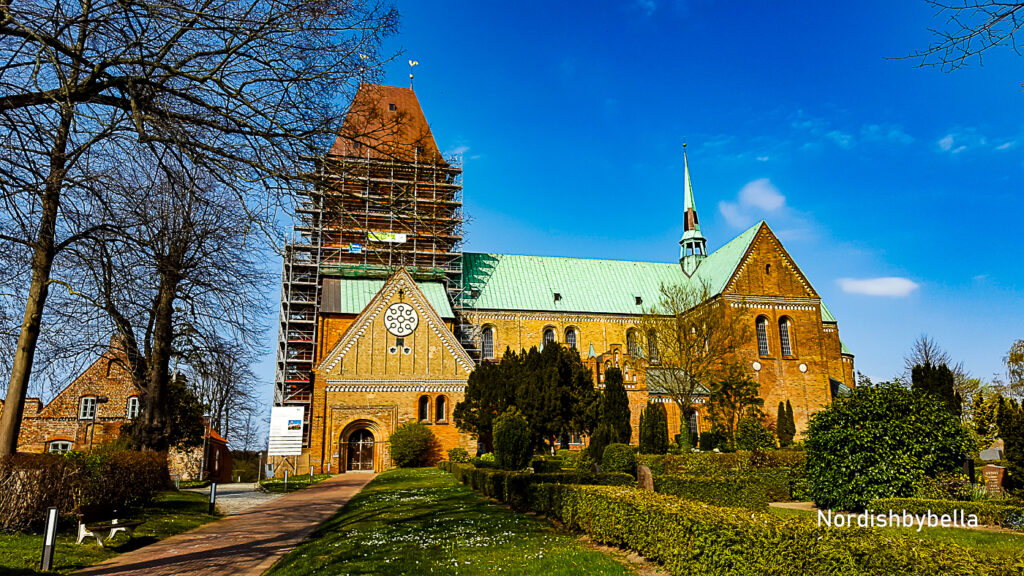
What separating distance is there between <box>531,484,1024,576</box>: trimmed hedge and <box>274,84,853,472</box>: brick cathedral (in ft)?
72.1

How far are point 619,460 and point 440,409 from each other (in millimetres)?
14497

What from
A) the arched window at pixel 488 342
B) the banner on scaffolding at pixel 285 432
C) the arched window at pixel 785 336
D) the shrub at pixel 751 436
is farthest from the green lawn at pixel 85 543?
the arched window at pixel 785 336

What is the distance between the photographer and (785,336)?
4362 centimetres

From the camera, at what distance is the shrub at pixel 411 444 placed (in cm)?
3291

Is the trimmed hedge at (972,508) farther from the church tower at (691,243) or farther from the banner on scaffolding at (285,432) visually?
the church tower at (691,243)

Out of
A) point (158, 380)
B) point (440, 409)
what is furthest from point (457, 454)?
point (158, 380)

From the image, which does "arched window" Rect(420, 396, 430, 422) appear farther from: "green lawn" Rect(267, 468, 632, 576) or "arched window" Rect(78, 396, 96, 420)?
"arched window" Rect(78, 396, 96, 420)

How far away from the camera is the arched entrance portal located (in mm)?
34969

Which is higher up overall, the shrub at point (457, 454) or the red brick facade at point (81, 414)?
the red brick facade at point (81, 414)

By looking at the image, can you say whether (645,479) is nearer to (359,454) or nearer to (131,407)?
(359,454)

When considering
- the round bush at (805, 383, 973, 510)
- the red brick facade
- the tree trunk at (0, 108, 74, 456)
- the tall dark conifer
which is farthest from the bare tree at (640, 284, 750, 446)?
the red brick facade

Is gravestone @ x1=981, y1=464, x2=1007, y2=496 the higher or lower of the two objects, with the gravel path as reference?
higher

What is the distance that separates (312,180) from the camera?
671 cm

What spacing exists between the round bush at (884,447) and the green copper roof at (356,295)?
2615 centimetres
